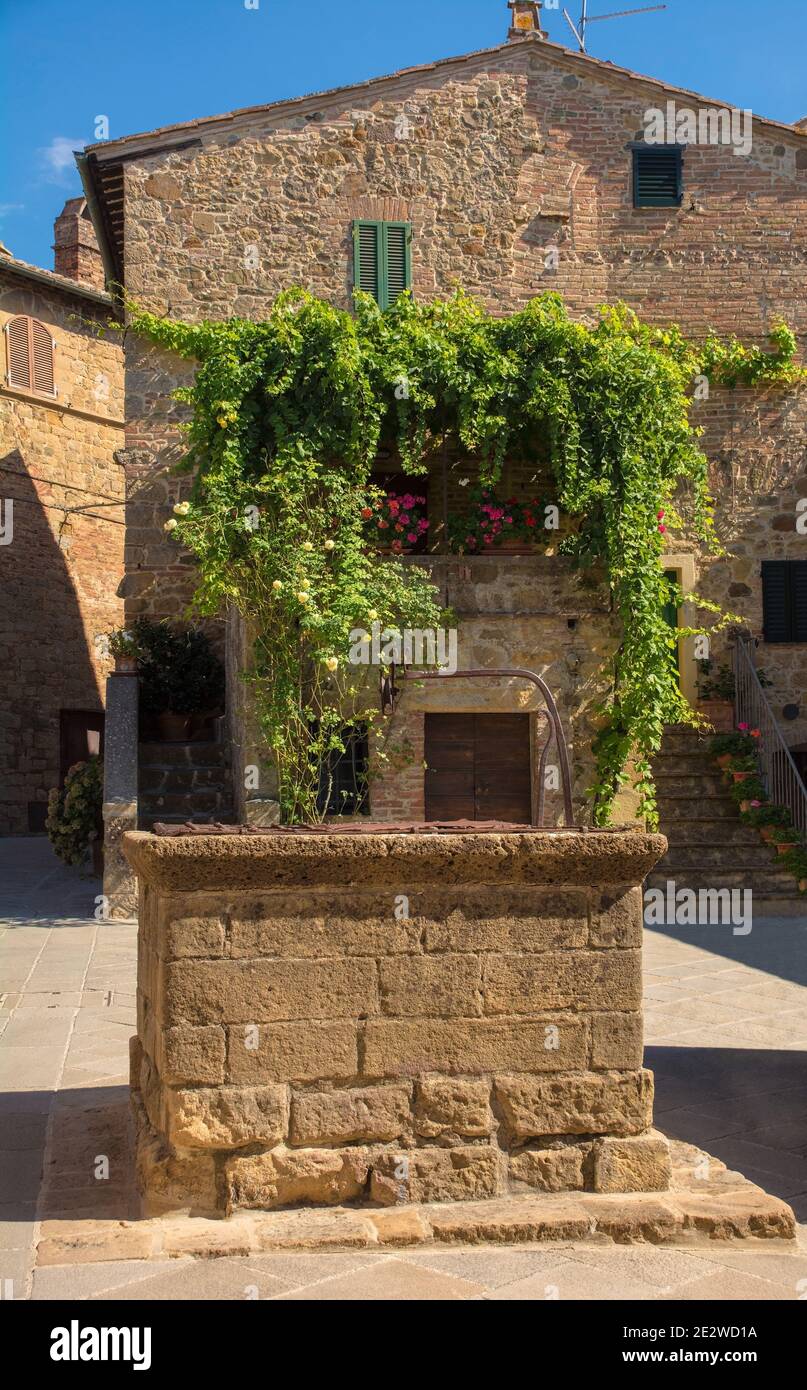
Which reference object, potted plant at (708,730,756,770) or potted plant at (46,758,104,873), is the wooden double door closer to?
potted plant at (708,730,756,770)

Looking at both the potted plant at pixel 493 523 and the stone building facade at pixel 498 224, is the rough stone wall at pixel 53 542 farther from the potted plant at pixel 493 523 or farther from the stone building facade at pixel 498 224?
the potted plant at pixel 493 523

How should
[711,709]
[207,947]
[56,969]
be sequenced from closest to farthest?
[207,947]
[56,969]
[711,709]

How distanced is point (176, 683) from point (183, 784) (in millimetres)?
1306

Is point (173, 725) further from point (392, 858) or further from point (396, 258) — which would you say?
point (392, 858)

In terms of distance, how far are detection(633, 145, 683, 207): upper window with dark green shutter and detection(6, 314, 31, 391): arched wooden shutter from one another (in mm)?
Result: 9910

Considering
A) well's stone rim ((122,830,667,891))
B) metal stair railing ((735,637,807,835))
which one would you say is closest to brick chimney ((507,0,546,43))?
metal stair railing ((735,637,807,835))

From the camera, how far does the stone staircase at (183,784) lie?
1266cm

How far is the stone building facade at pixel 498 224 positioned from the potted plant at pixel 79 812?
235cm

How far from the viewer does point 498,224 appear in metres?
15.1

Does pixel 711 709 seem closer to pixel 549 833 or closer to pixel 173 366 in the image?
pixel 173 366

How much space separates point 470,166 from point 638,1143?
13.2 meters

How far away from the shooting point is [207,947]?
3.99 meters

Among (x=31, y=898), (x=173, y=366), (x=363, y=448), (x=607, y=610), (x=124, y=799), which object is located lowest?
(x=31, y=898)

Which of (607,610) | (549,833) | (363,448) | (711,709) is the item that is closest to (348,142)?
(363,448)
